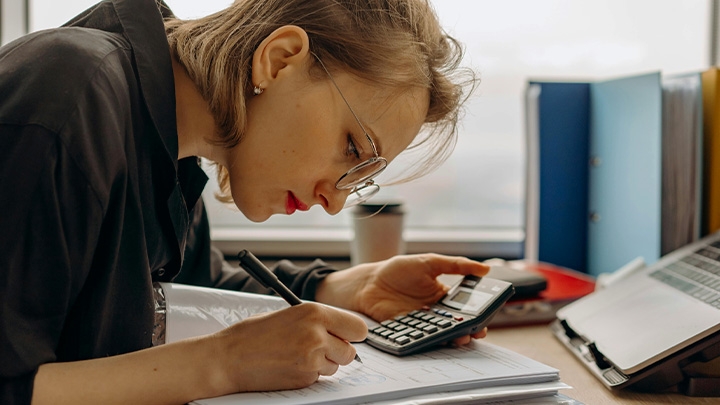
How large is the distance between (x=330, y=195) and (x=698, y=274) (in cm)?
50

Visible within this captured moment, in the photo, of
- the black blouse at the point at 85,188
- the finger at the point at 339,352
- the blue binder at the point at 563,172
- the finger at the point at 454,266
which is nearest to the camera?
the black blouse at the point at 85,188

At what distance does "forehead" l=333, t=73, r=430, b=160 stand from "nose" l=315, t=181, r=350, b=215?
7 centimetres

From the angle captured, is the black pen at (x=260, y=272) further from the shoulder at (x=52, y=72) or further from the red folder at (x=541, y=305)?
the red folder at (x=541, y=305)

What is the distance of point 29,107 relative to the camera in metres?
0.49

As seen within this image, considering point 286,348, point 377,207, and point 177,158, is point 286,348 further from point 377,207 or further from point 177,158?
point 377,207

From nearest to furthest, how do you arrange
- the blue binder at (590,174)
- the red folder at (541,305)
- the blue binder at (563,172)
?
the red folder at (541,305), the blue binder at (590,174), the blue binder at (563,172)

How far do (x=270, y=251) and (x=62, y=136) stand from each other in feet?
3.13

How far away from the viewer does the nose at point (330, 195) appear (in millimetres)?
727

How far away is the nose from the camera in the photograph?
0.73 m

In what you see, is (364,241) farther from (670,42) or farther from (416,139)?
(670,42)

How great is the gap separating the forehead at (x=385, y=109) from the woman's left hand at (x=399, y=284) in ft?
0.61

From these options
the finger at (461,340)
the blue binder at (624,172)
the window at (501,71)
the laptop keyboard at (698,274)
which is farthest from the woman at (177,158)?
the window at (501,71)

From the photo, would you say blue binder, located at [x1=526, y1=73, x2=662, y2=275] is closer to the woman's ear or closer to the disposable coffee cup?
the disposable coffee cup

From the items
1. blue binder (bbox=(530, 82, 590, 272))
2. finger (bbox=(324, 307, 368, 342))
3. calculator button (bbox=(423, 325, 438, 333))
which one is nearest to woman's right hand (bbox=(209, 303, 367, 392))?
finger (bbox=(324, 307, 368, 342))
